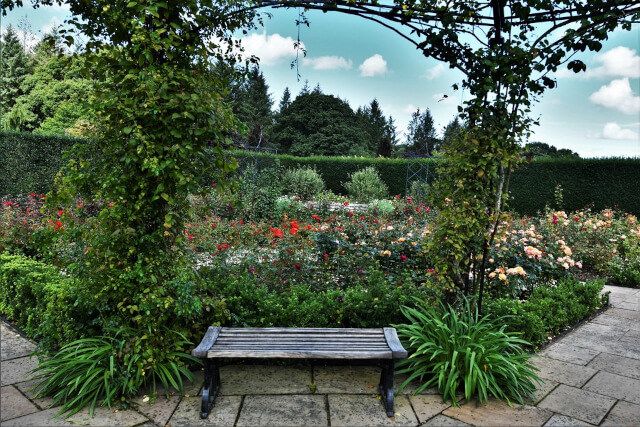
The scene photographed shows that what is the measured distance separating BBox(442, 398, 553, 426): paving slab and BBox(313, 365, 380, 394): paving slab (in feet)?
1.53

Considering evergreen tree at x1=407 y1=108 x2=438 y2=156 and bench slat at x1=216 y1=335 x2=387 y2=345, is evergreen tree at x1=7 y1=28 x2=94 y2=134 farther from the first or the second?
evergreen tree at x1=407 y1=108 x2=438 y2=156

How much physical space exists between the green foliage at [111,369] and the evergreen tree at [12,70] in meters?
24.8

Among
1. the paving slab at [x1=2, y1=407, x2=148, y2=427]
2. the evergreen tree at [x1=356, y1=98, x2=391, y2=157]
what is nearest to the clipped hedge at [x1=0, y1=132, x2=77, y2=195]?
the paving slab at [x1=2, y1=407, x2=148, y2=427]

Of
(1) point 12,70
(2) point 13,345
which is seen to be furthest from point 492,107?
(1) point 12,70

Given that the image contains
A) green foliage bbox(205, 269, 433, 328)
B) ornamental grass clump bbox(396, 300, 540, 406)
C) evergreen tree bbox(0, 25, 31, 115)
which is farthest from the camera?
evergreen tree bbox(0, 25, 31, 115)

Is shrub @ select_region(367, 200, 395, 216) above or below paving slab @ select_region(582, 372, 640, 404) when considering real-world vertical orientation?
above

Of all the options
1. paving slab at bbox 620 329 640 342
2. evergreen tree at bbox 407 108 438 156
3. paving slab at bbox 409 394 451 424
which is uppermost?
evergreen tree at bbox 407 108 438 156

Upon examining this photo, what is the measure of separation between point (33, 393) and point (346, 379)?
6.38 feet

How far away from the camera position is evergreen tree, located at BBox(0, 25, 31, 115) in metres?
22.2

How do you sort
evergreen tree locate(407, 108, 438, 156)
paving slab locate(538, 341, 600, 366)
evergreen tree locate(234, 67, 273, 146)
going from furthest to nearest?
evergreen tree locate(407, 108, 438, 156) → evergreen tree locate(234, 67, 273, 146) → paving slab locate(538, 341, 600, 366)

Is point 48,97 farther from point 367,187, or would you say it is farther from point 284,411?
point 284,411

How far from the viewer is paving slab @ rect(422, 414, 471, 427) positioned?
Answer: 225 cm

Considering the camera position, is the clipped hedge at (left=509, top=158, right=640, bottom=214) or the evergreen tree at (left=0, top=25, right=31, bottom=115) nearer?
the clipped hedge at (left=509, top=158, right=640, bottom=214)

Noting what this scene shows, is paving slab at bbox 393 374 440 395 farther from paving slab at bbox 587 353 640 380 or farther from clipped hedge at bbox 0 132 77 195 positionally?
clipped hedge at bbox 0 132 77 195
